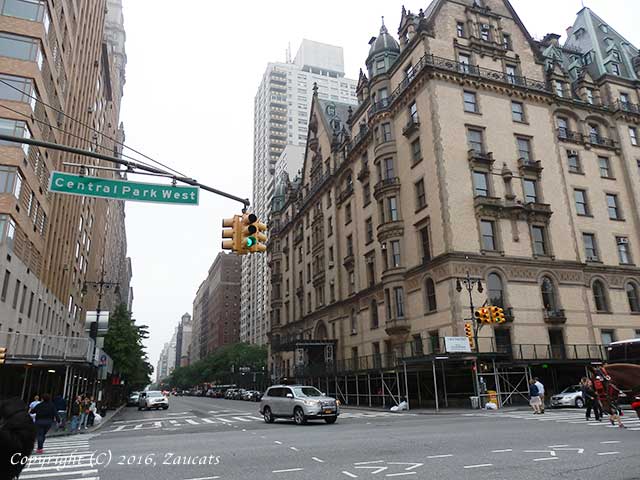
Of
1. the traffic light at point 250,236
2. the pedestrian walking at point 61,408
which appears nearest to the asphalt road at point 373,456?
the traffic light at point 250,236

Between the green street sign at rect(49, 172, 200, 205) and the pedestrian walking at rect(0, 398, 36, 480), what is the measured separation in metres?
6.80

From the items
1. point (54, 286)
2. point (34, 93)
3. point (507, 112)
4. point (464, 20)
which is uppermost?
point (464, 20)

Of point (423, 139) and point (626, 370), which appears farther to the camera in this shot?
point (423, 139)

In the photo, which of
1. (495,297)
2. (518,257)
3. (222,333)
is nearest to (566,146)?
(518,257)

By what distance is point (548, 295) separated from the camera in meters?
37.3

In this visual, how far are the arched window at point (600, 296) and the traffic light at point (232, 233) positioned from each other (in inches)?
1457

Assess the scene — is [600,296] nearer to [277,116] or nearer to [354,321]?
[354,321]

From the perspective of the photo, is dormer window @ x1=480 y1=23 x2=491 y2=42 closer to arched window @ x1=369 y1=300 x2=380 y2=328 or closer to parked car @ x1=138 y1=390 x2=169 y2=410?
arched window @ x1=369 y1=300 x2=380 y2=328

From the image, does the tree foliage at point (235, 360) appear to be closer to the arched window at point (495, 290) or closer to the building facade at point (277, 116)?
the building facade at point (277, 116)

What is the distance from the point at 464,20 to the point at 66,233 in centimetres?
4011

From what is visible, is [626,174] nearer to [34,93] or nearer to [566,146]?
[566,146]

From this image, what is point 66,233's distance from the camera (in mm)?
43562

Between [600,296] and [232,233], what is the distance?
38012mm

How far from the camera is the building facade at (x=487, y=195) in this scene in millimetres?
35938
